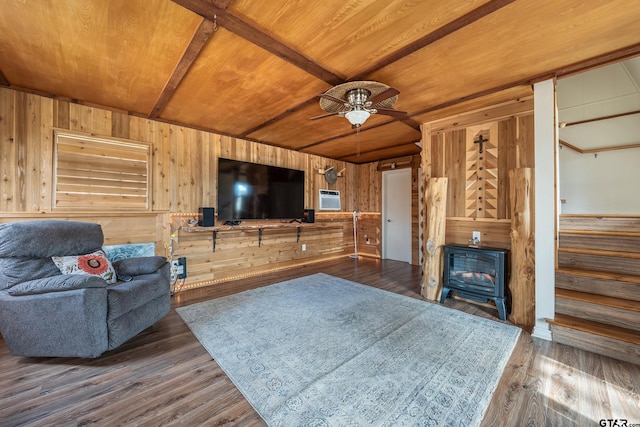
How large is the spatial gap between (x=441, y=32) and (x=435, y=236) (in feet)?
7.40

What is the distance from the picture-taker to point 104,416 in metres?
1.37

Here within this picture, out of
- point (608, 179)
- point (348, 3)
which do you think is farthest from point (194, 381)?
point (608, 179)

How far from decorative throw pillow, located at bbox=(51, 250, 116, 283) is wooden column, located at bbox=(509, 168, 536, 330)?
159 inches

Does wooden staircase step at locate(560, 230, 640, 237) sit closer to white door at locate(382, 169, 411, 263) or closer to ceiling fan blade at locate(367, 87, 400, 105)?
ceiling fan blade at locate(367, 87, 400, 105)

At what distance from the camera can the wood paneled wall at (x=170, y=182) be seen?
8.54 feet

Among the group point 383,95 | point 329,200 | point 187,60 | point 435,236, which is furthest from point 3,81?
point 435,236

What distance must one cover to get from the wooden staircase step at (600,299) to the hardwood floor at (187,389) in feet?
1.46

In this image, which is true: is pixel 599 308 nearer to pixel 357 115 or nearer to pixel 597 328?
pixel 597 328

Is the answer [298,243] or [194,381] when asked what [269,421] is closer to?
[194,381]

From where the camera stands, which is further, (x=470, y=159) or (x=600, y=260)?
(x=470, y=159)

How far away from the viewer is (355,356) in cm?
193

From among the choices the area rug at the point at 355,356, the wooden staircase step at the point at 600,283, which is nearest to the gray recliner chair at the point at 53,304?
the area rug at the point at 355,356

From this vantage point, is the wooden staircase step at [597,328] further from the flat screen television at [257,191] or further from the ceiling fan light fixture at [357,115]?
the flat screen television at [257,191]

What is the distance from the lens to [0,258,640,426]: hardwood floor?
1.37 m
